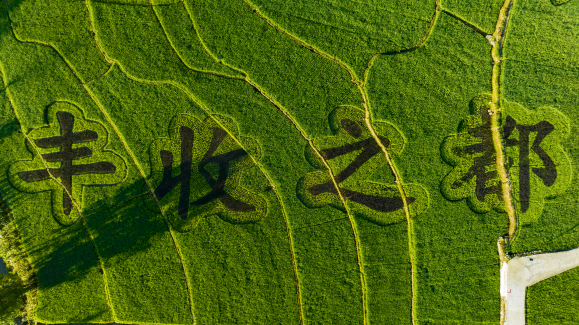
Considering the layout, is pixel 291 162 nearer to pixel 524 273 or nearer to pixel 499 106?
pixel 499 106

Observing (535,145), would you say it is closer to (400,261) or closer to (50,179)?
(400,261)

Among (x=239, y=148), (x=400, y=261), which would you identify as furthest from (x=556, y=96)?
(x=239, y=148)

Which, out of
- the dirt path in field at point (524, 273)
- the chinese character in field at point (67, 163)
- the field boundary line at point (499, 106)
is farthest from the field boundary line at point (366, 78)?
the chinese character in field at point (67, 163)

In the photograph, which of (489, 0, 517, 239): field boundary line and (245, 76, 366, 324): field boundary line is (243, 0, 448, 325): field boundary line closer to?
(245, 76, 366, 324): field boundary line

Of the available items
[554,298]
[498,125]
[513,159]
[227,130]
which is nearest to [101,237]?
[227,130]

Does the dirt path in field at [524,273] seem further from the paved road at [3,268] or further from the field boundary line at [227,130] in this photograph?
the paved road at [3,268]
